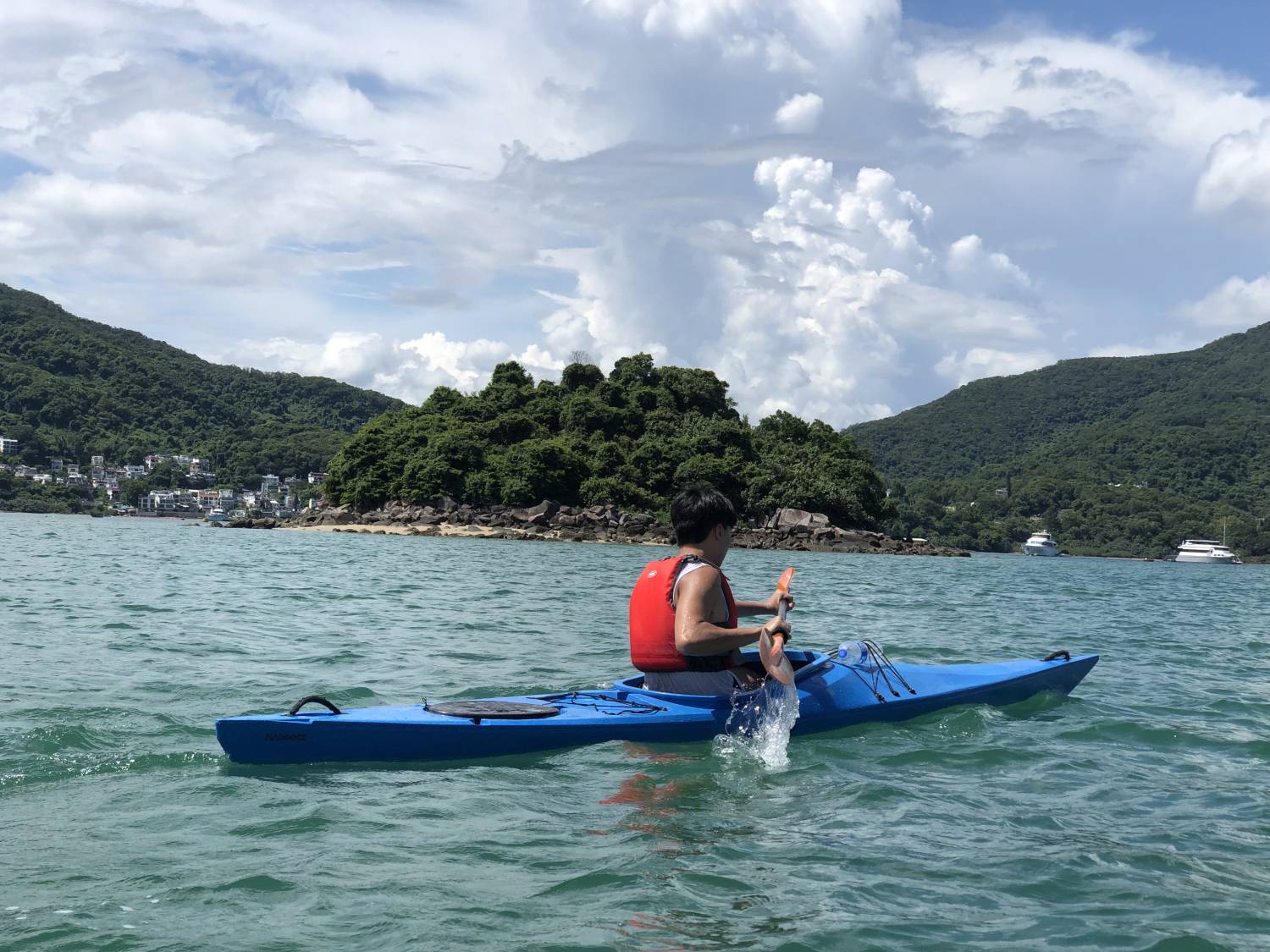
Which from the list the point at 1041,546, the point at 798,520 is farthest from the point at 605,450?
the point at 1041,546

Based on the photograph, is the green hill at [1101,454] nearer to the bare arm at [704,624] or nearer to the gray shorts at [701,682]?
the gray shorts at [701,682]

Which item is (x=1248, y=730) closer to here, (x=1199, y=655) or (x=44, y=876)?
(x=1199, y=655)

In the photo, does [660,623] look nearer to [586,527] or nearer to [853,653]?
[853,653]

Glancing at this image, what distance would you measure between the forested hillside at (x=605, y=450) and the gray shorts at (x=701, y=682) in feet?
192

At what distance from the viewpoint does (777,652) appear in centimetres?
633

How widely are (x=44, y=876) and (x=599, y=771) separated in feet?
9.96

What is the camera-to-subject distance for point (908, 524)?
104 metres

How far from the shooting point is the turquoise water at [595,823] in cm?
396

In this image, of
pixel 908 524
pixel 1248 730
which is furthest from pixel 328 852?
pixel 908 524

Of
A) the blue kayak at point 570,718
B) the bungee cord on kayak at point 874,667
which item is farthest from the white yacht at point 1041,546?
the bungee cord on kayak at point 874,667

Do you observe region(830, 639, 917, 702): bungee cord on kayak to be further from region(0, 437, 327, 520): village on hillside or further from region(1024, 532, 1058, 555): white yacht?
region(0, 437, 327, 520): village on hillside

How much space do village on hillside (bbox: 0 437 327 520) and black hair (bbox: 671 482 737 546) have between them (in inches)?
3871

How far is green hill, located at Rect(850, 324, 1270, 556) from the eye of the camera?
100125 mm

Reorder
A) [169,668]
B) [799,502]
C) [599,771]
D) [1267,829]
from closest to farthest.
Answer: [1267,829], [599,771], [169,668], [799,502]
